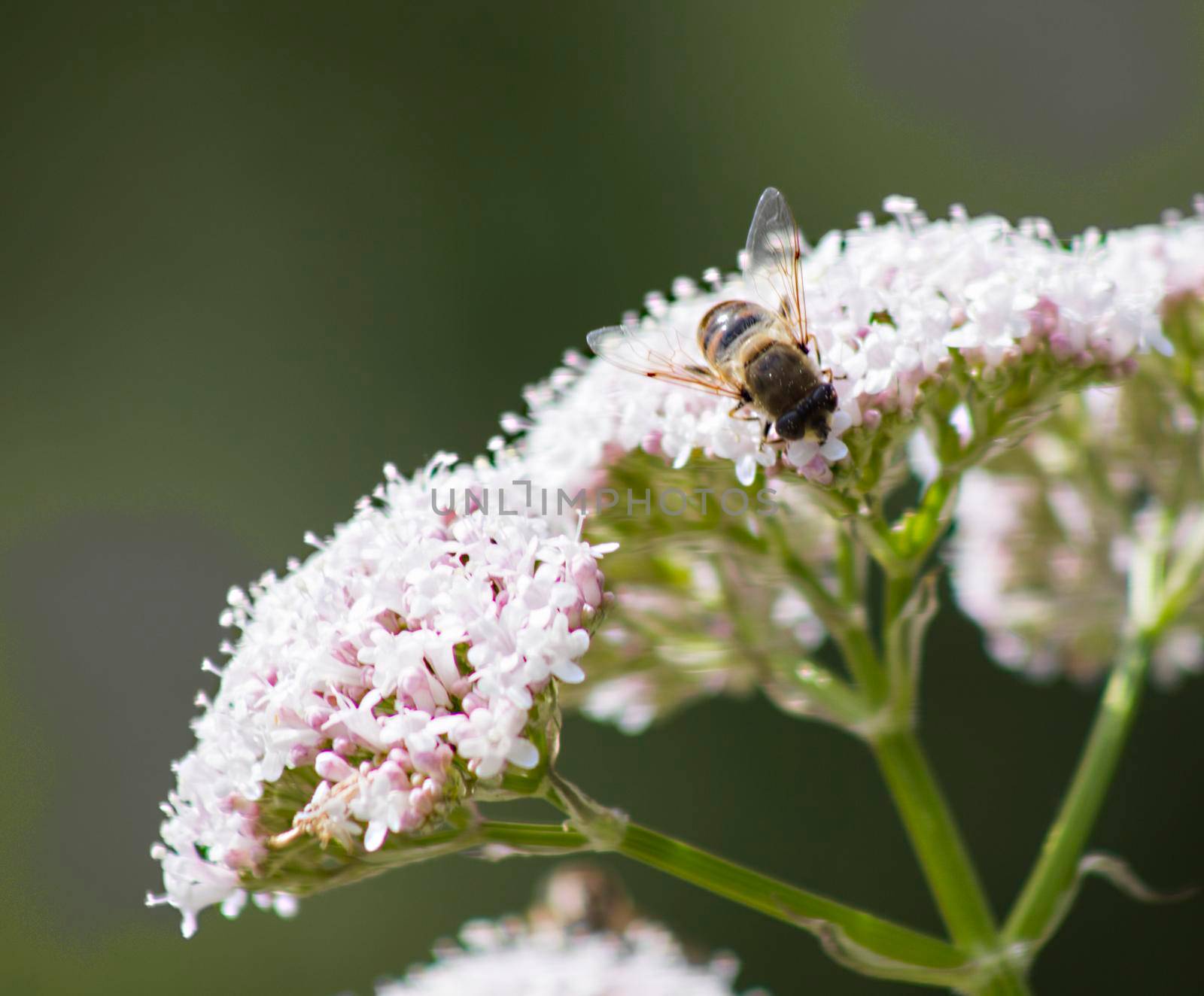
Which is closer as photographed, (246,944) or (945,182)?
(246,944)

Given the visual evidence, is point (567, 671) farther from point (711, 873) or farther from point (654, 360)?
point (654, 360)

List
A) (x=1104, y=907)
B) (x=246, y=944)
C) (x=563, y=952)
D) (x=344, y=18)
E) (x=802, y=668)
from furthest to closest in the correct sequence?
(x=344, y=18)
(x=246, y=944)
(x=1104, y=907)
(x=563, y=952)
(x=802, y=668)

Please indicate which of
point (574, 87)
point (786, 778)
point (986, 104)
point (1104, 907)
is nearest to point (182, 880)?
point (786, 778)

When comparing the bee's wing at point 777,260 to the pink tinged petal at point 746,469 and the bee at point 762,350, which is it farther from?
the pink tinged petal at point 746,469

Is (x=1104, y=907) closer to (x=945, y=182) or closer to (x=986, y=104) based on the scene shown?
(x=945, y=182)

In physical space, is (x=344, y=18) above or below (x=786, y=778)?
above

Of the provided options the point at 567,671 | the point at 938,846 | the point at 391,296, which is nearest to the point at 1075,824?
the point at 938,846
